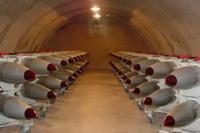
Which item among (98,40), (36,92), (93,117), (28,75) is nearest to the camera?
(28,75)

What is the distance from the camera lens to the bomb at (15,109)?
548cm

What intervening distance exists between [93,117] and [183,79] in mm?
3142

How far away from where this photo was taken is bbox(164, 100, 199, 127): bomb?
17.5 feet

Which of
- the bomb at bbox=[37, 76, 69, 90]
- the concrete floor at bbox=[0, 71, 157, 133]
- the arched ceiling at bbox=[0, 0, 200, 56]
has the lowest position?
the concrete floor at bbox=[0, 71, 157, 133]

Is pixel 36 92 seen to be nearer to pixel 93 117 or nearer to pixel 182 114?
pixel 93 117

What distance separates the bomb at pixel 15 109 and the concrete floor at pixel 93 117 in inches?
43.2

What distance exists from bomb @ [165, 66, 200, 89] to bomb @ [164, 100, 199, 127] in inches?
11.3

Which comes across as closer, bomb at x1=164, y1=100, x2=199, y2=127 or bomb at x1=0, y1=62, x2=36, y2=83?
bomb at x1=164, y1=100, x2=199, y2=127

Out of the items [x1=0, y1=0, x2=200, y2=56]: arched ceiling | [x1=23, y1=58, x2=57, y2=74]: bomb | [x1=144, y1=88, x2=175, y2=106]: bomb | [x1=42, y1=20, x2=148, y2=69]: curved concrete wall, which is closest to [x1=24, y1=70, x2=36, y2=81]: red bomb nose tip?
[x1=23, y1=58, x2=57, y2=74]: bomb

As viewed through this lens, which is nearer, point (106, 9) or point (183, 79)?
point (183, 79)

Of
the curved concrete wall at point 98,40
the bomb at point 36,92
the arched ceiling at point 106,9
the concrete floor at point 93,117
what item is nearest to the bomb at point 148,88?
the concrete floor at point 93,117

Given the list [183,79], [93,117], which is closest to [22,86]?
[93,117]

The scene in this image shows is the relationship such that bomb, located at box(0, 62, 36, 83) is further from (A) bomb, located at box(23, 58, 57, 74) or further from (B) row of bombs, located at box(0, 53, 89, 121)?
(A) bomb, located at box(23, 58, 57, 74)

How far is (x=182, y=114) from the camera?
5500 mm
